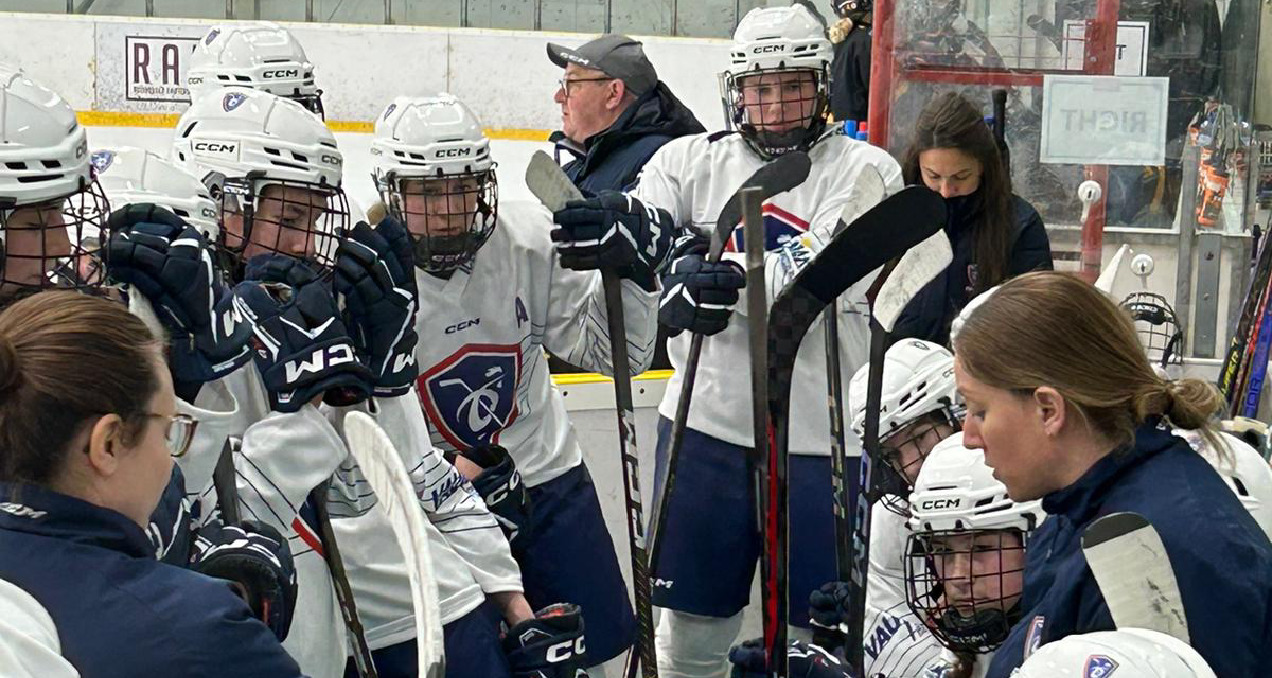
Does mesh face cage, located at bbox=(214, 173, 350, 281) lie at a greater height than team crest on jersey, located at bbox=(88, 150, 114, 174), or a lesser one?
lesser

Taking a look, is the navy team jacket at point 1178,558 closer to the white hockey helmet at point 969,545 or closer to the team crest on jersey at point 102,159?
the white hockey helmet at point 969,545

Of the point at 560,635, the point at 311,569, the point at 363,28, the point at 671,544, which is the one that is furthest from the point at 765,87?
the point at 363,28

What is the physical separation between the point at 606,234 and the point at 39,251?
899 mm

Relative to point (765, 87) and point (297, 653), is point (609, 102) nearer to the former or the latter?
point (765, 87)

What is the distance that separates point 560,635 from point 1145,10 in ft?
8.44

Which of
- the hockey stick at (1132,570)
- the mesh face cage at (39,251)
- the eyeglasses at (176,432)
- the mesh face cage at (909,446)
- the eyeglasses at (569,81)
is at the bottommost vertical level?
the mesh face cage at (909,446)

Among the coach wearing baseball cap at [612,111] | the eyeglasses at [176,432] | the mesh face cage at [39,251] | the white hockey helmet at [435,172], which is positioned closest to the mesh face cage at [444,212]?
the white hockey helmet at [435,172]

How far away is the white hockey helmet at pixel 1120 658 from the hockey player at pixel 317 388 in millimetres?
917

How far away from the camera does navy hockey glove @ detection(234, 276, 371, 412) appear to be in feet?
6.10

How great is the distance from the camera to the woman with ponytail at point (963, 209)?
3.09 meters

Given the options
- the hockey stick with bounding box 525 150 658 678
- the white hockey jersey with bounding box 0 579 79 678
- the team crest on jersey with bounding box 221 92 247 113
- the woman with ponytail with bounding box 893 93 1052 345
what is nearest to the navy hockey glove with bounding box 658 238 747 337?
the hockey stick with bounding box 525 150 658 678

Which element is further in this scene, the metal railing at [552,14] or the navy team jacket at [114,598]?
the metal railing at [552,14]

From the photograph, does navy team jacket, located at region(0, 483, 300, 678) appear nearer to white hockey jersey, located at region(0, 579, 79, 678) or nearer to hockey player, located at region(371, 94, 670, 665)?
white hockey jersey, located at region(0, 579, 79, 678)

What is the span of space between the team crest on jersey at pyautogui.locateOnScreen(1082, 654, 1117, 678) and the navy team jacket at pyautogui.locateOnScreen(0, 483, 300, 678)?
1.96 feet
